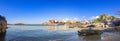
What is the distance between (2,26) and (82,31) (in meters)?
22.5

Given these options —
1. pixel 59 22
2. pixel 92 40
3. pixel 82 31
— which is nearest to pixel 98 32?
pixel 82 31

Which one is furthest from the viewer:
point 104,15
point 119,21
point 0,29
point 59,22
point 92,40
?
point 59,22

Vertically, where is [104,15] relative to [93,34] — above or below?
above

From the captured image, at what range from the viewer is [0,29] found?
1619 inches

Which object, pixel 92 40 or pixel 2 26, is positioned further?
pixel 2 26

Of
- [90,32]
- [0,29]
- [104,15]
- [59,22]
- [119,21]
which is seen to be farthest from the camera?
[59,22]

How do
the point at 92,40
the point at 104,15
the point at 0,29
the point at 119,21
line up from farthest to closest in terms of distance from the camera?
the point at 104,15 < the point at 119,21 < the point at 0,29 < the point at 92,40

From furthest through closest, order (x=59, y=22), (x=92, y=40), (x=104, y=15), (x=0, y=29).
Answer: (x=59, y=22) → (x=104, y=15) → (x=0, y=29) → (x=92, y=40)

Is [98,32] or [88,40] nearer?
[88,40]

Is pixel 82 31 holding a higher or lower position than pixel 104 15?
lower

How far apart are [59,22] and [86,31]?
15990cm

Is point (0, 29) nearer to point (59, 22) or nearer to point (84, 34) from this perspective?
point (84, 34)

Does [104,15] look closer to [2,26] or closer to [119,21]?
[119,21]

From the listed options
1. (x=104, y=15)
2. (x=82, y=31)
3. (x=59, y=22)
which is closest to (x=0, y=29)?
(x=82, y=31)
